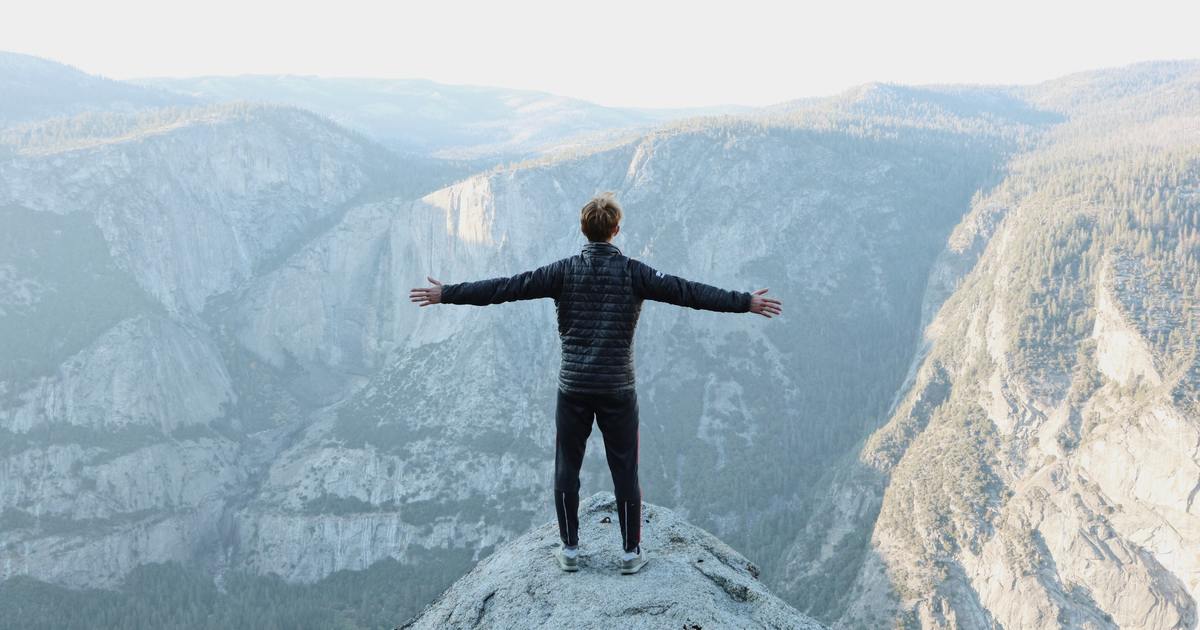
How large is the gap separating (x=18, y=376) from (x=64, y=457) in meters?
12.3

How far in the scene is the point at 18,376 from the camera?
97.9 m

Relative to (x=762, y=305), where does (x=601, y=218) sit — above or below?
above

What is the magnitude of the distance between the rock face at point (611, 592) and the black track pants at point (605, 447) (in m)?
0.57

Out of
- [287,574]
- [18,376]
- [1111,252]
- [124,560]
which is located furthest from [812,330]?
[18,376]

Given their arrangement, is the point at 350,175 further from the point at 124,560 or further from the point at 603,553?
the point at 603,553

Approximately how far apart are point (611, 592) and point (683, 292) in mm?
3689

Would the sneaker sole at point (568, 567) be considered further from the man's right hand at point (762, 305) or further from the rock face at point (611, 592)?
the man's right hand at point (762, 305)

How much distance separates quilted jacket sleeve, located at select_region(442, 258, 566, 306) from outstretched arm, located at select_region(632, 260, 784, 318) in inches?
38.7

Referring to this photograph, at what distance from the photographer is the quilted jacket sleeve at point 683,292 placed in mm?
9148

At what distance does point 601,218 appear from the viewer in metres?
9.41

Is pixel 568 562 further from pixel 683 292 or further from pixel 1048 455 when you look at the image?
pixel 1048 455

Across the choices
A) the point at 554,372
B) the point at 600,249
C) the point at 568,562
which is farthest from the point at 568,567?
the point at 554,372

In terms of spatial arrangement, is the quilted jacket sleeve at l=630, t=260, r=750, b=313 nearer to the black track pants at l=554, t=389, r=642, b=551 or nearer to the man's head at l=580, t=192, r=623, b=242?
the man's head at l=580, t=192, r=623, b=242

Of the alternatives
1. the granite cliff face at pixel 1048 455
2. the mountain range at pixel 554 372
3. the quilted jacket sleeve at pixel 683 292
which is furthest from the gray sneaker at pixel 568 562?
the granite cliff face at pixel 1048 455
